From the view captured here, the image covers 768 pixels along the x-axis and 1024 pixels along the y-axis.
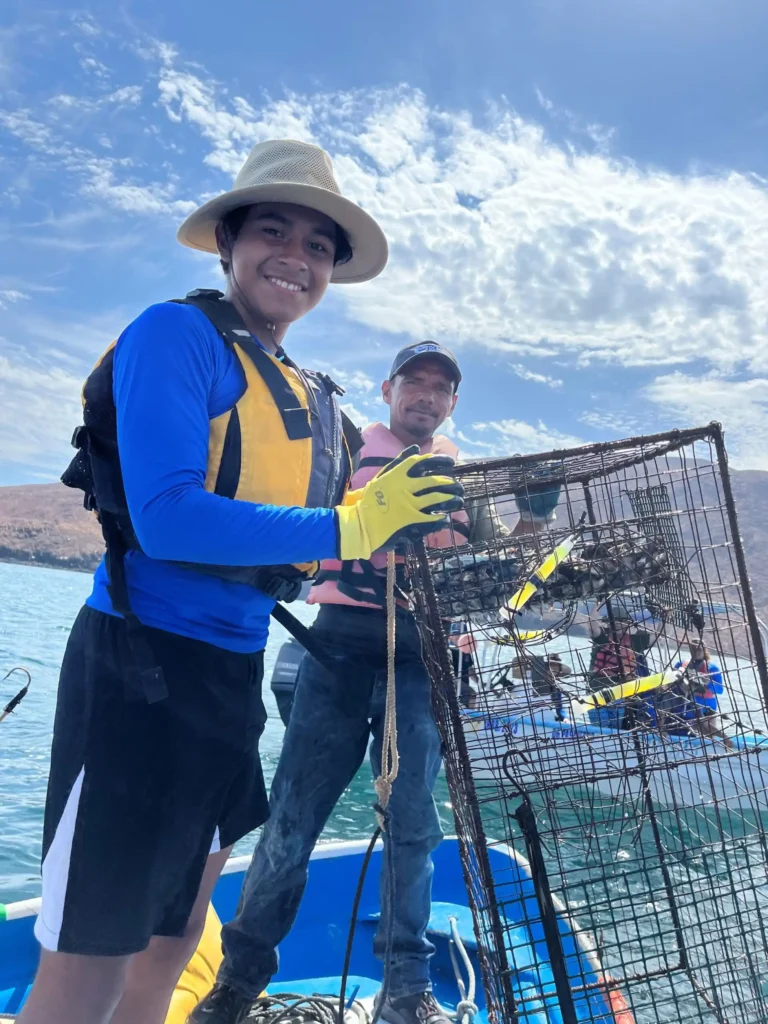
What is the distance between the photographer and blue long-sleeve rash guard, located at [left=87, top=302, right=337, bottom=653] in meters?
1.43

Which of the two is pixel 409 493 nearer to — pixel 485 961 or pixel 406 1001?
pixel 485 961

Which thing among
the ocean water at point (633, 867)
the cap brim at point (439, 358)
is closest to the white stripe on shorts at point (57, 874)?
the ocean water at point (633, 867)

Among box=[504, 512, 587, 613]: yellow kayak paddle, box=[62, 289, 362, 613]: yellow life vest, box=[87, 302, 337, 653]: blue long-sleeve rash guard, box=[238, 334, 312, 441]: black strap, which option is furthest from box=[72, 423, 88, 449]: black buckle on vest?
box=[504, 512, 587, 613]: yellow kayak paddle

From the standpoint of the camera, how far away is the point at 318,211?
6.40 ft

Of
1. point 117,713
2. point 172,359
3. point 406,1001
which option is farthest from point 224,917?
point 172,359

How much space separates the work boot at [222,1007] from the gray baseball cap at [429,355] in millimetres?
2480

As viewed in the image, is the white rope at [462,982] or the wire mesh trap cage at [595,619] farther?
the white rope at [462,982]

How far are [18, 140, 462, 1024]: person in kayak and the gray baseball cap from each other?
103 cm

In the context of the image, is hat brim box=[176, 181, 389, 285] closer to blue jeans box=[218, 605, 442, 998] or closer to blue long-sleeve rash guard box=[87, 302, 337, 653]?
blue long-sleeve rash guard box=[87, 302, 337, 653]

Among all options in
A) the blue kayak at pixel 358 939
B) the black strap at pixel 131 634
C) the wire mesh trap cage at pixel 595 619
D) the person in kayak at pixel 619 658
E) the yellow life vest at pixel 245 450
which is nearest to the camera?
the black strap at pixel 131 634

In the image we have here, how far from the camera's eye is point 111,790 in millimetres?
1441

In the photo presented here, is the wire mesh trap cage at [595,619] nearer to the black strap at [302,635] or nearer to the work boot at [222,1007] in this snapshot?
the black strap at [302,635]

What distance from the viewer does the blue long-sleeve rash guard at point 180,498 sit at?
4.68 feet

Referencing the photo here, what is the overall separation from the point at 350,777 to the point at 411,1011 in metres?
0.78
